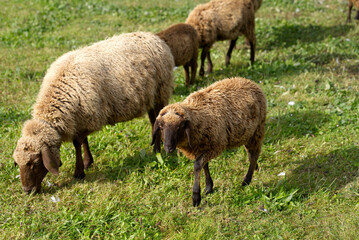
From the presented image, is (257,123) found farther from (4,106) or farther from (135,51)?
(4,106)

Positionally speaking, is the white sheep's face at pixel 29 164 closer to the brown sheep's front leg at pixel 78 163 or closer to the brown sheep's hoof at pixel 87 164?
the brown sheep's front leg at pixel 78 163

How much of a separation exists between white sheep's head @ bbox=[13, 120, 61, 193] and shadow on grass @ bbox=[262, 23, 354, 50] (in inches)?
306

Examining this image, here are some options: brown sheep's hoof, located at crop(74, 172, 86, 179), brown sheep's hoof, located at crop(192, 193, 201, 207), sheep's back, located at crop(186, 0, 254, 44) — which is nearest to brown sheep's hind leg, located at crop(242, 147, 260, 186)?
brown sheep's hoof, located at crop(192, 193, 201, 207)

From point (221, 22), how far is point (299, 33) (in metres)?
3.53

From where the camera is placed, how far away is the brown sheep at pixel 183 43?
27.8ft

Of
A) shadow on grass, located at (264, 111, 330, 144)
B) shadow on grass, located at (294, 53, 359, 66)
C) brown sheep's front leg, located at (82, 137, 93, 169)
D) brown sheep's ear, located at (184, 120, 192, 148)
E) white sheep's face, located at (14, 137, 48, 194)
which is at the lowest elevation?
shadow on grass, located at (294, 53, 359, 66)

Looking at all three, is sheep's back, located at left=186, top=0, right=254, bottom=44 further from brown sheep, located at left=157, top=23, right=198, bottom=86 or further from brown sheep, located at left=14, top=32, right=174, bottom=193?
brown sheep, located at left=14, top=32, right=174, bottom=193

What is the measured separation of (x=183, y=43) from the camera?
8.65 meters

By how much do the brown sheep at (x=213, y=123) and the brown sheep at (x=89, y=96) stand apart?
1.17m

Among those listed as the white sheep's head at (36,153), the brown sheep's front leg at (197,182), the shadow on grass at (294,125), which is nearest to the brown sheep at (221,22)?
the shadow on grass at (294,125)

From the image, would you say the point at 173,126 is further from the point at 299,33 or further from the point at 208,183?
the point at 299,33

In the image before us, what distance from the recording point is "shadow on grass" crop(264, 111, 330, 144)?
22.1 ft

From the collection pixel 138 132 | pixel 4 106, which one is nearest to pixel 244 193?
pixel 138 132

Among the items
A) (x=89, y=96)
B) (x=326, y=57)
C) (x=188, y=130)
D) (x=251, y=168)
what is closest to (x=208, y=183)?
(x=251, y=168)
